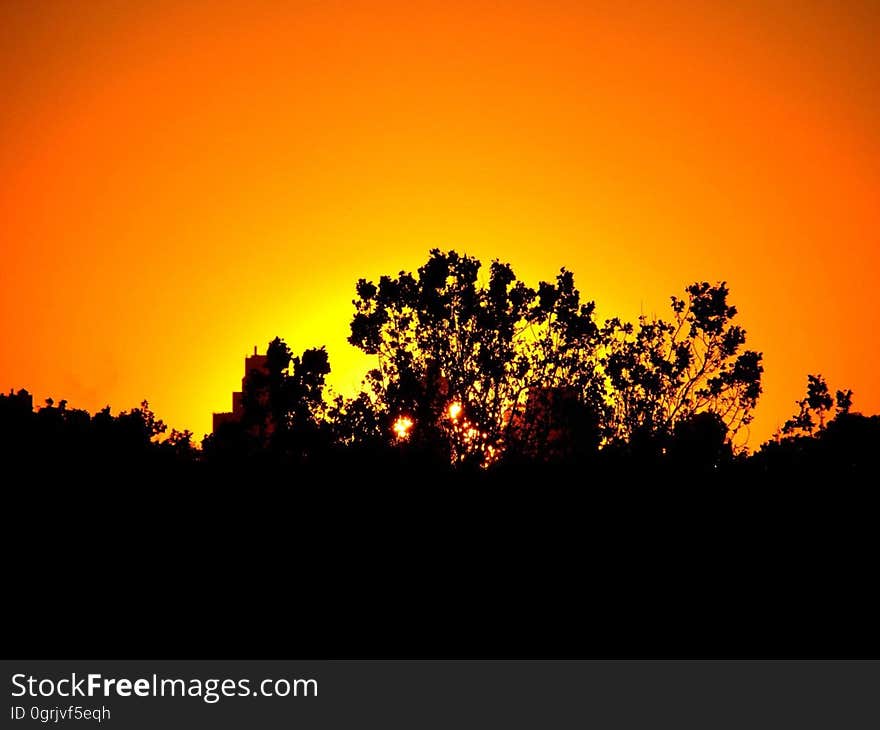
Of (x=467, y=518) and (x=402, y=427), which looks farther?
(x=402, y=427)

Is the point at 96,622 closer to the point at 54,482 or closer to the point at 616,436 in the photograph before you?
the point at 54,482

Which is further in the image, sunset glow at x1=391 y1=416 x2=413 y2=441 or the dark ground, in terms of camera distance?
sunset glow at x1=391 y1=416 x2=413 y2=441

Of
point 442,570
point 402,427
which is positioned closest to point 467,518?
point 442,570

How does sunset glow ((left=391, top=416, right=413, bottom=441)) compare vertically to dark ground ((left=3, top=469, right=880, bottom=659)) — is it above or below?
above

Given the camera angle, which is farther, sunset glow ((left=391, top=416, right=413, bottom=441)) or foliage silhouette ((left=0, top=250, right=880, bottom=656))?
sunset glow ((left=391, top=416, right=413, bottom=441))

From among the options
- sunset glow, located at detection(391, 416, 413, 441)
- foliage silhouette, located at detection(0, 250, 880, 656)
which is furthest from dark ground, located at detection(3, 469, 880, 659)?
sunset glow, located at detection(391, 416, 413, 441)

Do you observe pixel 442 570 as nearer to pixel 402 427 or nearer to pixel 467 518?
pixel 467 518

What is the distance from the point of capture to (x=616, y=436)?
36281mm

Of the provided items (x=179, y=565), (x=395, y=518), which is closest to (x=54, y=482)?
(x=179, y=565)

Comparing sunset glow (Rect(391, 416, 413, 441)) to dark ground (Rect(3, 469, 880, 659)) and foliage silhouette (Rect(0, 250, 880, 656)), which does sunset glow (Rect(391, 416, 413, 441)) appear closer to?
foliage silhouette (Rect(0, 250, 880, 656))

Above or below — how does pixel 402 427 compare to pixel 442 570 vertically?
above
